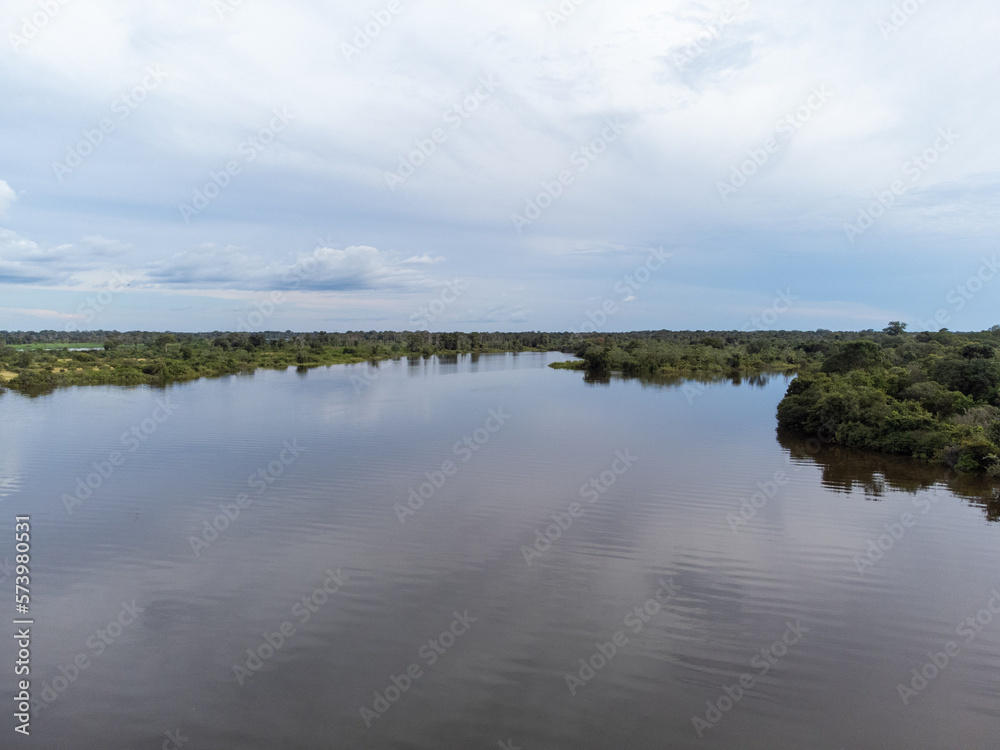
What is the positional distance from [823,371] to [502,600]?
Result: 160 ft

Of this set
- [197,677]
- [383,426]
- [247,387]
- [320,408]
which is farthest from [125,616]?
[247,387]

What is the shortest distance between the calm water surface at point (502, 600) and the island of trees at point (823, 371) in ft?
7.87

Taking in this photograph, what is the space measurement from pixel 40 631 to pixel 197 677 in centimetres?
325

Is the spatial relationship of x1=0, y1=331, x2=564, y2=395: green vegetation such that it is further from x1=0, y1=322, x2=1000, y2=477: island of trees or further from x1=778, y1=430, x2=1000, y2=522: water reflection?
x1=778, y1=430, x2=1000, y2=522: water reflection

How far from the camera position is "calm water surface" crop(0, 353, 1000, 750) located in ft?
25.5

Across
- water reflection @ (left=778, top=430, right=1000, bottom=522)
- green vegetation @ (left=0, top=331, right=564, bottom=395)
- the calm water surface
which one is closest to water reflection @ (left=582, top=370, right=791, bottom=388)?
water reflection @ (left=778, top=430, right=1000, bottom=522)

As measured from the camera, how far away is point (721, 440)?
27828 mm

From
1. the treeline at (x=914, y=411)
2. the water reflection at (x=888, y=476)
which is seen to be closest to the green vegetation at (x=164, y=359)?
the water reflection at (x=888, y=476)

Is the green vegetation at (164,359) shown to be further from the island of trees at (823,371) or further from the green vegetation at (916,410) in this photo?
the green vegetation at (916,410)

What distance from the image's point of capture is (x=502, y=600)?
11.0 m

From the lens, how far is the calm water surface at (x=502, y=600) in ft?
25.5

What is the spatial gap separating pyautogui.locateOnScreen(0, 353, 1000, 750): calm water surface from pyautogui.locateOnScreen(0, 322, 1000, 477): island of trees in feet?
7.87

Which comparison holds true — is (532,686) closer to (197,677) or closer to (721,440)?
(197,677)

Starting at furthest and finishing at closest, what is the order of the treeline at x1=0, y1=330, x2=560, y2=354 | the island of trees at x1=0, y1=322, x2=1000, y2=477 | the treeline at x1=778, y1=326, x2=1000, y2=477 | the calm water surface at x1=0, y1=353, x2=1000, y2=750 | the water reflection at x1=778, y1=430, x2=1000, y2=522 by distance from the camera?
the treeline at x1=0, y1=330, x2=560, y2=354 → the island of trees at x1=0, y1=322, x2=1000, y2=477 → the treeline at x1=778, y1=326, x2=1000, y2=477 → the water reflection at x1=778, y1=430, x2=1000, y2=522 → the calm water surface at x1=0, y1=353, x2=1000, y2=750
